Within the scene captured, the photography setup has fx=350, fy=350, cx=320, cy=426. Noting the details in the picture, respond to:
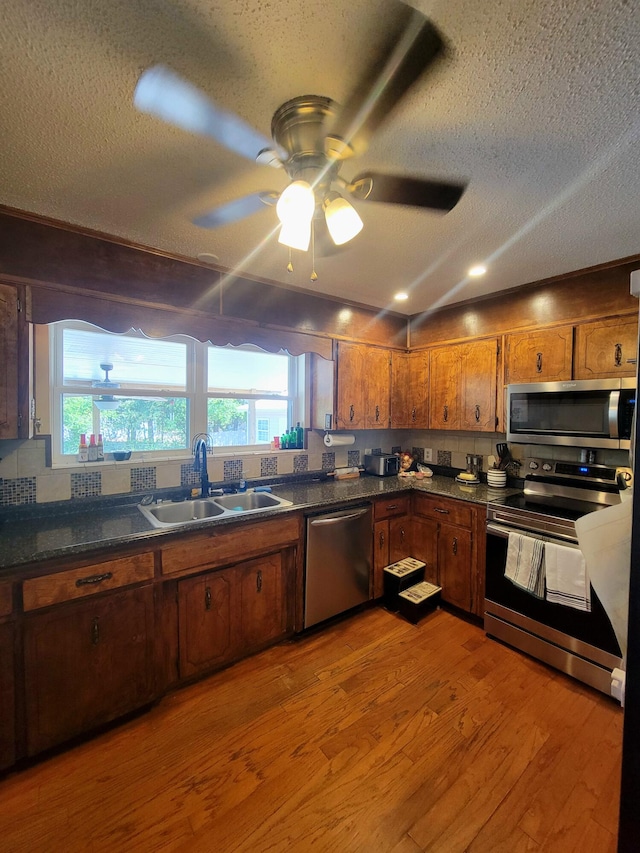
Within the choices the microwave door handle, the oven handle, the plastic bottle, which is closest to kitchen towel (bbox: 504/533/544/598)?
the oven handle

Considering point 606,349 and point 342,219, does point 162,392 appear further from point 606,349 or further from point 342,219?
point 606,349

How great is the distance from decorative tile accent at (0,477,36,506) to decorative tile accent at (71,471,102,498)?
0.61 ft

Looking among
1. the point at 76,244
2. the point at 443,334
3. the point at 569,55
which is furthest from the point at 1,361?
the point at 443,334

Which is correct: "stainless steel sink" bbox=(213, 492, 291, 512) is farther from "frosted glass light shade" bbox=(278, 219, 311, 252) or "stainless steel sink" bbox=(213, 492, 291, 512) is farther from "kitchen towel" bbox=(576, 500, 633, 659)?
"kitchen towel" bbox=(576, 500, 633, 659)

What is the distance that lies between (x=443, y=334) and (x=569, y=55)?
91.1 inches

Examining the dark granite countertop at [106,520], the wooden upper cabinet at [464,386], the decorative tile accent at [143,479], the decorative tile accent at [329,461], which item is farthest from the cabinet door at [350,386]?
the decorative tile accent at [143,479]

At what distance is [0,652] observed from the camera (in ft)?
4.66

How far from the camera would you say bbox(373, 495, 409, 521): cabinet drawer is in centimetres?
272

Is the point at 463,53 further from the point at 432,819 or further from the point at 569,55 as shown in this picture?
the point at 432,819

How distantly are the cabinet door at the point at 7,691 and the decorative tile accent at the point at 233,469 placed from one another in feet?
4.67

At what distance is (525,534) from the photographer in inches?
86.0

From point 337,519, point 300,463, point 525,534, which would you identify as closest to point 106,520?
point 337,519

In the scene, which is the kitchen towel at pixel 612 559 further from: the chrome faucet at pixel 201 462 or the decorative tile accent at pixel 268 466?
the decorative tile accent at pixel 268 466

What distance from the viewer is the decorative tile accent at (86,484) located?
81.5 inches
